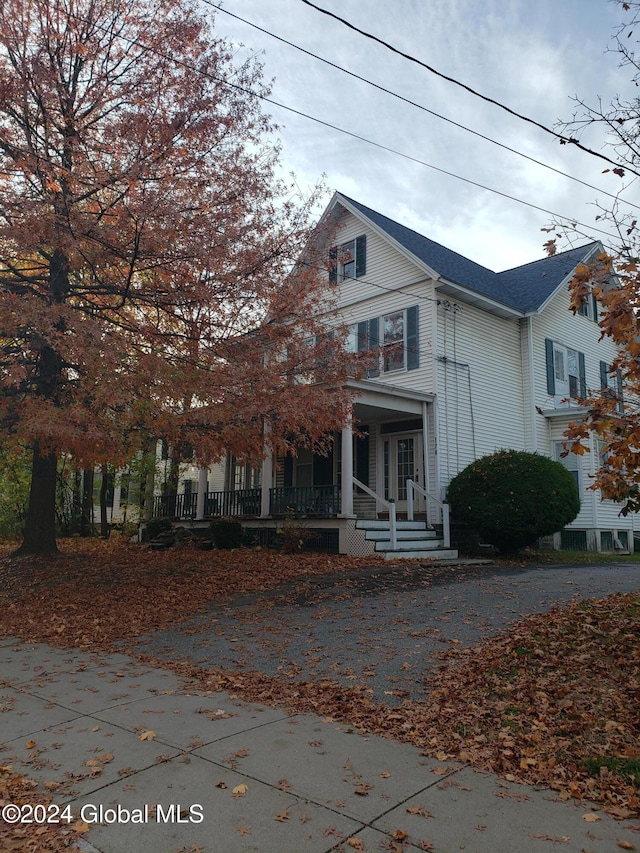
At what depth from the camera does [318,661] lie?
680 centimetres

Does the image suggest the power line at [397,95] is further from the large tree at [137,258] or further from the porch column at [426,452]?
the porch column at [426,452]

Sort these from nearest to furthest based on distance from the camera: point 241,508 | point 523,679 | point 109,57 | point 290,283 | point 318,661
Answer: point 523,679 → point 318,661 → point 109,57 → point 290,283 → point 241,508

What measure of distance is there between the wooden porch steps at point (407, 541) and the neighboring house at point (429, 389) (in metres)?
0.14

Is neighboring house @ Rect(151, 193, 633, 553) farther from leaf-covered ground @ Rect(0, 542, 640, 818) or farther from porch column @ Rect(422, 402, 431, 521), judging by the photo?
leaf-covered ground @ Rect(0, 542, 640, 818)

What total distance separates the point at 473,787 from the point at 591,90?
5.82 m

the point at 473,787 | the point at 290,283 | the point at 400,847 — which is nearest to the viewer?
the point at 400,847

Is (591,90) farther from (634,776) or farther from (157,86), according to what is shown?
(157,86)

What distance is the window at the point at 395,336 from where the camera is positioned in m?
18.9

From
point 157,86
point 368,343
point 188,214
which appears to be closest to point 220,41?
point 157,86

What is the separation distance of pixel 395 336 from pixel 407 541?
6402mm

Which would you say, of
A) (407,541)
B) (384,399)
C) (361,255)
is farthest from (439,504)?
(361,255)

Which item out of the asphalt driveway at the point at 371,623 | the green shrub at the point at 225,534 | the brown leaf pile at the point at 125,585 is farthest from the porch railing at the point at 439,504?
the green shrub at the point at 225,534

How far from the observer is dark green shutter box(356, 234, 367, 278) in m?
20.7

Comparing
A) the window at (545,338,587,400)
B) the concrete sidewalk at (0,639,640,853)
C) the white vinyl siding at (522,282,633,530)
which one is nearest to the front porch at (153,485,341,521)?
the white vinyl siding at (522,282,633,530)
